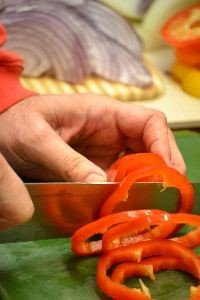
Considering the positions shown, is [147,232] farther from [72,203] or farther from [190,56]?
[190,56]

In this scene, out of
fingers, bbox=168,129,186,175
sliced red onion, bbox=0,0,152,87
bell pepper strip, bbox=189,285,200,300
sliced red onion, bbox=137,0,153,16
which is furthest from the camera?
sliced red onion, bbox=137,0,153,16

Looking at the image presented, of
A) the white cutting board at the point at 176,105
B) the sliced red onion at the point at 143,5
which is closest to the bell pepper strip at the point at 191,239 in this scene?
the white cutting board at the point at 176,105

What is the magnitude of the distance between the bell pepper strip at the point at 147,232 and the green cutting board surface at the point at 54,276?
6 centimetres

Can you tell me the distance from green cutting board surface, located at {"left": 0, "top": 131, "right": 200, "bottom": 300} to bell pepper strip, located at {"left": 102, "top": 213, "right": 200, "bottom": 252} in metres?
0.06

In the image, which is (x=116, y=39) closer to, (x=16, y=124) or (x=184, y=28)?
(x=184, y=28)

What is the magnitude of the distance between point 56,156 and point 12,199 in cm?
24

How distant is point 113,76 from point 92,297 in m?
0.91

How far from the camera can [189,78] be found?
180cm

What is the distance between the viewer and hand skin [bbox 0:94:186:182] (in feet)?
3.74

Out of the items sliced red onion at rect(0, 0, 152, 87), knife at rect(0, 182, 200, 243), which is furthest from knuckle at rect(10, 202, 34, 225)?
sliced red onion at rect(0, 0, 152, 87)

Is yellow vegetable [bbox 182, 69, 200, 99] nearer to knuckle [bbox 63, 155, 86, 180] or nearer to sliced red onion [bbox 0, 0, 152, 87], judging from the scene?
sliced red onion [bbox 0, 0, 152, 87]

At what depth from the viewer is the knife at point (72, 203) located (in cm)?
104

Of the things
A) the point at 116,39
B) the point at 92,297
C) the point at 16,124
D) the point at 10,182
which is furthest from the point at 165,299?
the point at 116,39

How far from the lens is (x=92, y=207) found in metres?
1.07
